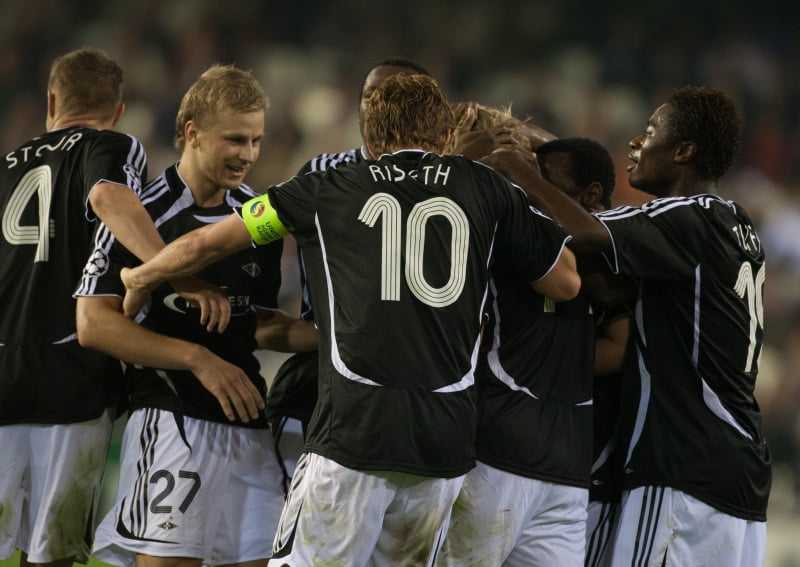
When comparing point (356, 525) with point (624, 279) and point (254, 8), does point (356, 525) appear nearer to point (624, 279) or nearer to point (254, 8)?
point (624, 279)

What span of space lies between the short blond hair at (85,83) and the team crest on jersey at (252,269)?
107cm

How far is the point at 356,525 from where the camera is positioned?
10.5ft

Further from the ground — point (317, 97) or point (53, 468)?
point (317, 97)

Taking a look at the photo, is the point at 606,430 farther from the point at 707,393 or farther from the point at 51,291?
the point at 51,291

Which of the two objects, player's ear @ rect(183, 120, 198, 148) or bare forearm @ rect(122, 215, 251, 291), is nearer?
bare forearm @ rect(122, 215, 251, 291)

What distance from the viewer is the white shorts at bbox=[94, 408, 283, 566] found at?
13.0ft

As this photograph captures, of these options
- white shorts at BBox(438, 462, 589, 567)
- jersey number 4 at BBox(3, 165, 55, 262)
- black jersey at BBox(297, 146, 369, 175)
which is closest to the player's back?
white shorts at BBox(438, 462, 589, 567)

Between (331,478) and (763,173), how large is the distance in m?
8.98

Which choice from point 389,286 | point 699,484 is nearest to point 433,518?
point 389,286

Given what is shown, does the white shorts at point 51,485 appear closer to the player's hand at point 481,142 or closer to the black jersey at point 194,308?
the black jersey at point 194,308

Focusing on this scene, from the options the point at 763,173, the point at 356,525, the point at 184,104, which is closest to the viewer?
the point at 356,525

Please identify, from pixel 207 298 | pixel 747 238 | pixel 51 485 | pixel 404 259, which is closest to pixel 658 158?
pixel 747 238

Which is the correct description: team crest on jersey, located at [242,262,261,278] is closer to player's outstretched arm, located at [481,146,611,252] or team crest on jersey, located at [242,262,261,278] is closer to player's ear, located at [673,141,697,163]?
player's outstretched arm, located at [481,146,611,252]

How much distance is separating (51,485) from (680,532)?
97.2 inches
